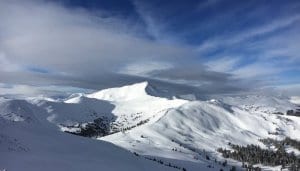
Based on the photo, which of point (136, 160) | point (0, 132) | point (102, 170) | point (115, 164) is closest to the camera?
point (102, 170)

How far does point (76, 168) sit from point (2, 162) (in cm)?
1423

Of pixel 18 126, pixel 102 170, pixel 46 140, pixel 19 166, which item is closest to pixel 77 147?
pixel 46 140

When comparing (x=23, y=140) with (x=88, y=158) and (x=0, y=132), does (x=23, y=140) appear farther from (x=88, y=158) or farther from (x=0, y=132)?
(x=88, y=158)

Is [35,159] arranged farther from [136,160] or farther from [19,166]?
[136,160]

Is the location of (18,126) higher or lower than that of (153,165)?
higher

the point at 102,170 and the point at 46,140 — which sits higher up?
the point at 46,140

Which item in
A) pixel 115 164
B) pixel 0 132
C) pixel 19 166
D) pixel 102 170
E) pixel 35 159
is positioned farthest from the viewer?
pixel 115 164

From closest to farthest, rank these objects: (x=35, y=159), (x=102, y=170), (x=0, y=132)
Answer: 1. (x=35, y=159)
2. (x=102, y=170)
3. (x=0, y=132)

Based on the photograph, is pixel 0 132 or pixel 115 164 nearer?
pixel 0 132

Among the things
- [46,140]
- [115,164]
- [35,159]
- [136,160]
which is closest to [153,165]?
[136,160]

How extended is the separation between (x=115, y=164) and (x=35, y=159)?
24.6m

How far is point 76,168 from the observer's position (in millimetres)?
74062

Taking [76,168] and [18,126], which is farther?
[18,126]

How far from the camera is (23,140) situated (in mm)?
86625
